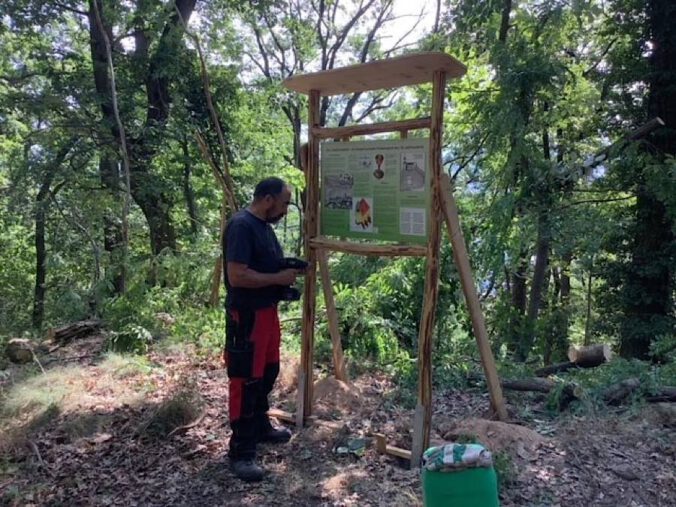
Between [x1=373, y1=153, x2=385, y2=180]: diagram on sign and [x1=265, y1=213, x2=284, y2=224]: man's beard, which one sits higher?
[x1=373, y1=153, x2=385, y2=180]: diagram on sign

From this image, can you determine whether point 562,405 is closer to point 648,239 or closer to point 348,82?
point 348,82

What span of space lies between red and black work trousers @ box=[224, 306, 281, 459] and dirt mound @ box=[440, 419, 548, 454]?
4.44 ft

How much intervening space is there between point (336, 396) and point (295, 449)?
2.62 ft

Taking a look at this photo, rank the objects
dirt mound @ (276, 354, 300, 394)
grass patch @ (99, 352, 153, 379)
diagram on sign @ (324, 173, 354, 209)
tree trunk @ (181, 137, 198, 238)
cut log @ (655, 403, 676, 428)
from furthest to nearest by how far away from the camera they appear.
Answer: tree trunk @ (181, 137, 198, 238), grass patch @ (99, 352, 153, 379), dirt mound @ (276, 354, 300, 394), diagram on sign @ (324, 173, 354, 209), cut log @ (655, 403, 676, 428)

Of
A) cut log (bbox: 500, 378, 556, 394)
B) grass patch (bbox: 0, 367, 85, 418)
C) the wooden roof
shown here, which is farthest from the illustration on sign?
grass patch (bbox: 0, 367, 85, 418)

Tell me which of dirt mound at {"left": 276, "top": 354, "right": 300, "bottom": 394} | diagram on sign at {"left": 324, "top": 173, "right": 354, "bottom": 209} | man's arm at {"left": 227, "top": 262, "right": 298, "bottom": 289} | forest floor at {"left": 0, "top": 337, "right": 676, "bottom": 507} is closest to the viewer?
forest floor at {"left": 0, "top": 337, "right": 676, "bottom": 507}

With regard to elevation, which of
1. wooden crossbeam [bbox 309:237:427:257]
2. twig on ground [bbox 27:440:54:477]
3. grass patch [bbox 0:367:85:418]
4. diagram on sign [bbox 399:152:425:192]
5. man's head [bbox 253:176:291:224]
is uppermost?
diagram on sign [bbox 399:152:425:192]

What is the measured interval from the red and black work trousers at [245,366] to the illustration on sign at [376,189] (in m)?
0.88

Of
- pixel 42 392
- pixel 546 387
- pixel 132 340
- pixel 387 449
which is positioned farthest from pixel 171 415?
pixel 546 387

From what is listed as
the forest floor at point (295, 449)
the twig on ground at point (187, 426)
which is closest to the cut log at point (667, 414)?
the forest floor at point (295, 449)

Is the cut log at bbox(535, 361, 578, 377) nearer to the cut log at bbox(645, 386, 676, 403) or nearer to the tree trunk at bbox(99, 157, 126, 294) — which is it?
the cut log at bbox(645, 386, 676, 403)

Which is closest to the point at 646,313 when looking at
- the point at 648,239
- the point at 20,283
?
the point at 648,239

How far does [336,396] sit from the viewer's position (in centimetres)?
459

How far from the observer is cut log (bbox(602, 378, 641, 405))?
420 cm
